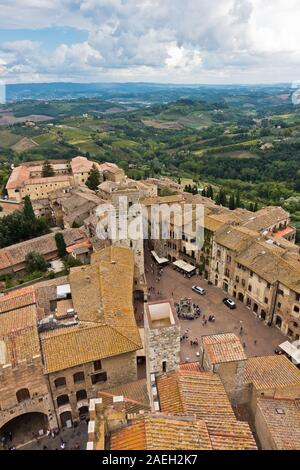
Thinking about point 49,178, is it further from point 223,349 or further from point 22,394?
point 223,349

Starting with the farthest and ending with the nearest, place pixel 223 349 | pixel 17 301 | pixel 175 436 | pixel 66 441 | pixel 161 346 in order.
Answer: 1. pixel 17 301
2. pixel 66 441
3. pixel 223 349
4. pixel 161 346
5. pixel 175 436

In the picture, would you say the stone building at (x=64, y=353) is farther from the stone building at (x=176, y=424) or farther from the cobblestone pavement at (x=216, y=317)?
the cobblestone pavement at (x=216, y=317)

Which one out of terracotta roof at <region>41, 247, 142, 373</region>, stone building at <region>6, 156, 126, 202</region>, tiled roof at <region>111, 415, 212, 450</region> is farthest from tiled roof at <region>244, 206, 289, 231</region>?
tiled roof at <region>111, 415, 212, 450</region>

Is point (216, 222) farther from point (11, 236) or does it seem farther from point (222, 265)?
point (11, 236)

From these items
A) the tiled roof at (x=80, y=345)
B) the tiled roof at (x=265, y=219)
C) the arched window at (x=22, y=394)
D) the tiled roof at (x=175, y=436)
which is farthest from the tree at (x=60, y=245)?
the tiled roof at (x=175, y=436)

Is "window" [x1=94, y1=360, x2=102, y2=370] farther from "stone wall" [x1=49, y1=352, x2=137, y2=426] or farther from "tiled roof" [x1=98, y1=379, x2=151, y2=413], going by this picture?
"tiled roof" [x1=98, y1=379, x2=151, y2=413]

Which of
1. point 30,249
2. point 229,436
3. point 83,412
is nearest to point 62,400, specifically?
point 83,412
